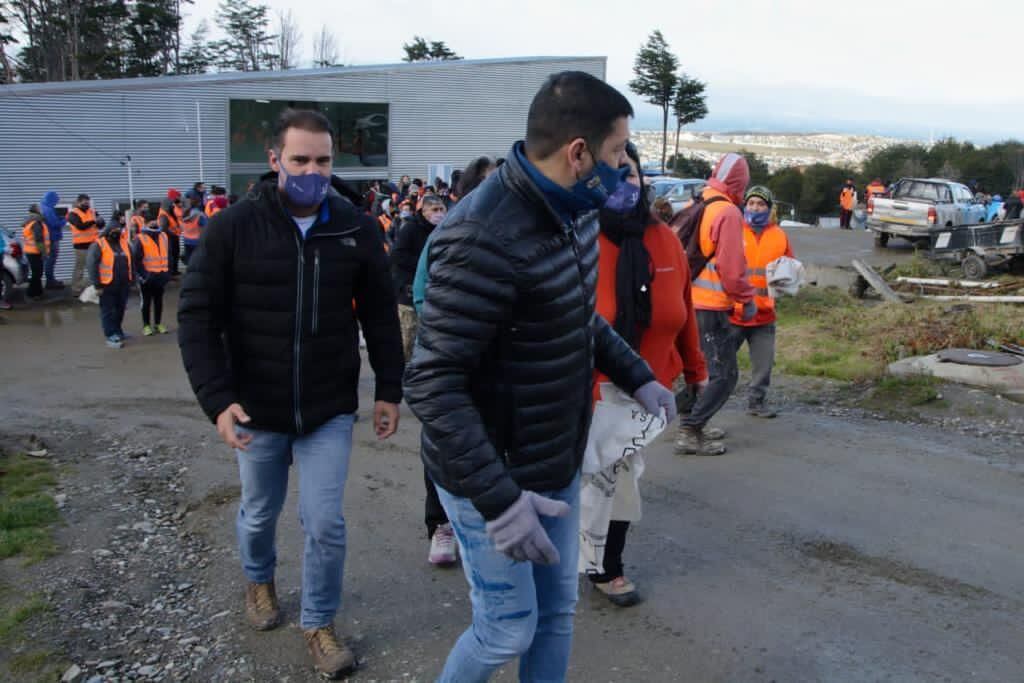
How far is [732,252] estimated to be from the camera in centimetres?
605

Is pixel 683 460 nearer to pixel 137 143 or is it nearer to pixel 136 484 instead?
pixel 136 484

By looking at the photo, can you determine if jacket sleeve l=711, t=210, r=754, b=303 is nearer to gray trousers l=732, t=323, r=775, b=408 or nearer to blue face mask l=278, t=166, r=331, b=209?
gray trousers l=732, t=323, r=775, b=408

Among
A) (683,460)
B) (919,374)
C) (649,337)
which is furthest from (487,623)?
(919,374)

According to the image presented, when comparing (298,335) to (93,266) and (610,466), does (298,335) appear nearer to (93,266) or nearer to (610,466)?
(610,466)

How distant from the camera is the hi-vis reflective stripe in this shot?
6410 millimetres

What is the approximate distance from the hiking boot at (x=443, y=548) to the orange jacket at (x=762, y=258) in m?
3.34

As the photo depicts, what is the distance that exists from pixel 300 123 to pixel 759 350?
4.74 m

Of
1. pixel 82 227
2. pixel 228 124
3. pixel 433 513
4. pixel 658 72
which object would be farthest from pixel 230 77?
pixel 658 72

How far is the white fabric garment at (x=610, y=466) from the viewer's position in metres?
3.53

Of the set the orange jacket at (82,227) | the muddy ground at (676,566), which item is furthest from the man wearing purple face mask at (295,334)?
the orange jacket at (82,227)

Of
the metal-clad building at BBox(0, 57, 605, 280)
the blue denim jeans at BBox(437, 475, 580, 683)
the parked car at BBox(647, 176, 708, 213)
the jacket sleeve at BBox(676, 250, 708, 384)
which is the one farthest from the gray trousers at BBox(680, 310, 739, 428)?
the parked car at BBox(647, 176, 708, 213)

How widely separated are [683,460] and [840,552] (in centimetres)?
174

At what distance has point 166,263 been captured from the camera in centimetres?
1264

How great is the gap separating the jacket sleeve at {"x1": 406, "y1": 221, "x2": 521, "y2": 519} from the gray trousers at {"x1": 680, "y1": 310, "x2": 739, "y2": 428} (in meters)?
4.37
